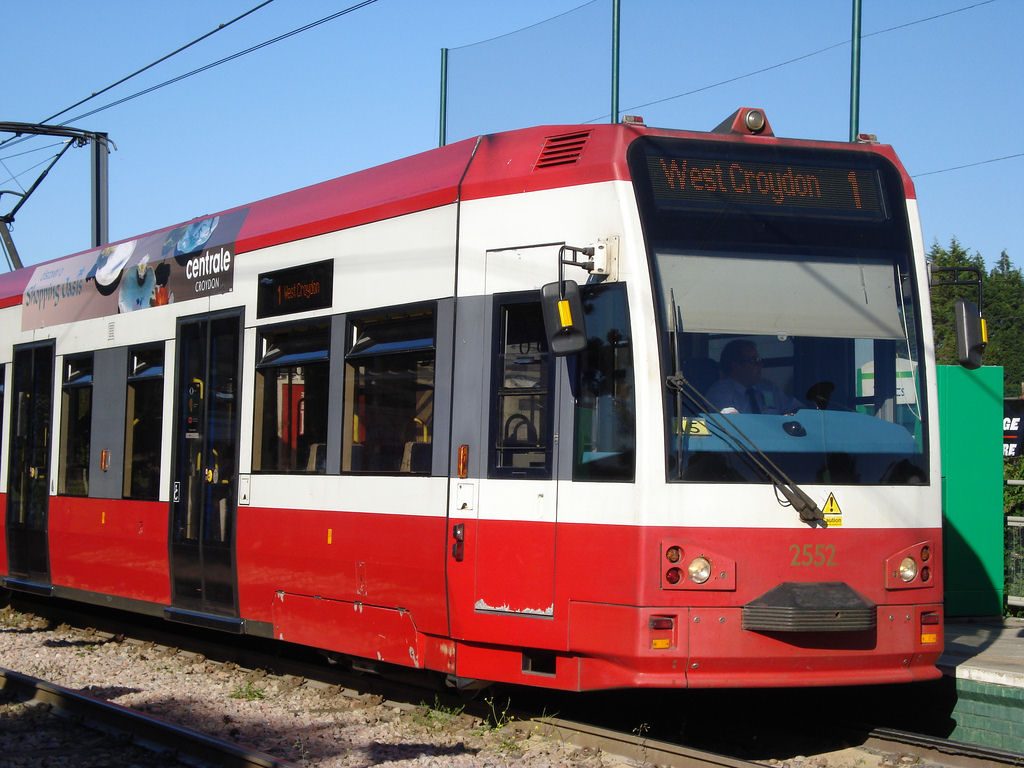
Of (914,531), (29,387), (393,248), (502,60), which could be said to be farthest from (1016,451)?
(29,387)

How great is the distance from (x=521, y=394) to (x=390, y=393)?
1.16m

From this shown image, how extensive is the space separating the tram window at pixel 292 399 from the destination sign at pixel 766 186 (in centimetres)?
280

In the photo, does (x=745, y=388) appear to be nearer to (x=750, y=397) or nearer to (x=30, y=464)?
(x=750, y=397)

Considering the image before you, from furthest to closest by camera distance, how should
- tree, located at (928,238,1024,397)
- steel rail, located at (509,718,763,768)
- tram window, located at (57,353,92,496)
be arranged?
tree, located at (928,238,1024,397) → tram window, located at (57,353,92,496) → steel rail, located at (509,718,763,768)

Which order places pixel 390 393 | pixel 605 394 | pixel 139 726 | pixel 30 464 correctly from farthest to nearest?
pixel 30 464, pixel 390 393, pixel 139 726, pixel 605 394

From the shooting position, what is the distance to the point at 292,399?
861 cm

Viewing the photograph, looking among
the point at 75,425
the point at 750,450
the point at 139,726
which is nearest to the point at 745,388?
the point at 750,450

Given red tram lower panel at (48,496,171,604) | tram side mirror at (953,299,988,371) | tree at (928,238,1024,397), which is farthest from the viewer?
tree at (928,238,1024,397)

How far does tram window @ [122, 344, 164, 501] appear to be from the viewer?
10.2 m

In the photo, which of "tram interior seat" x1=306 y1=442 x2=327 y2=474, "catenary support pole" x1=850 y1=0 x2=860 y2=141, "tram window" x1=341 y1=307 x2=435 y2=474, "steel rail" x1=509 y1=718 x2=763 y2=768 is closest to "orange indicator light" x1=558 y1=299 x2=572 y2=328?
"tram window" x1=341 y1=307 x2=435 y2=474

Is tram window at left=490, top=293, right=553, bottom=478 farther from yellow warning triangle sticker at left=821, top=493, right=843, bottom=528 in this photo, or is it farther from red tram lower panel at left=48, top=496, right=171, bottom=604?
red tram lower panel at left=48, top=496, right=171, bottom=604

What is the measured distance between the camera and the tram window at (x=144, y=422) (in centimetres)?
1017

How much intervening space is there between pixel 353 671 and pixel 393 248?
329 cm

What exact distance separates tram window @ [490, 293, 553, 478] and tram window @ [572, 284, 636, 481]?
227 millimetres
